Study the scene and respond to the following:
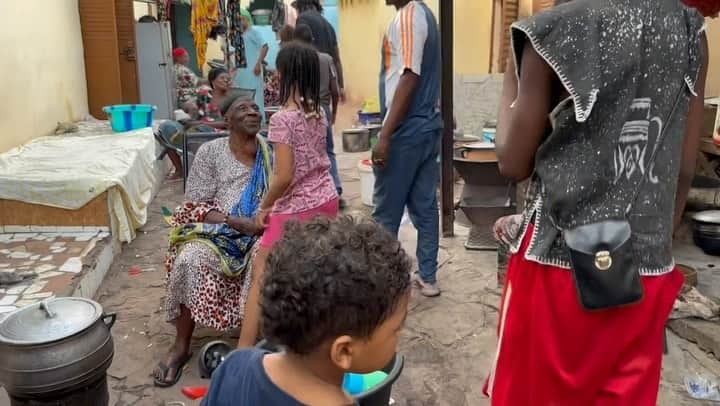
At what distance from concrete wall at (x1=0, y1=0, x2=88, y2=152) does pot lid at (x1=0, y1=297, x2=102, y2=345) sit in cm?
356

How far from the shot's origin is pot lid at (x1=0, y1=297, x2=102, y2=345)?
241cm

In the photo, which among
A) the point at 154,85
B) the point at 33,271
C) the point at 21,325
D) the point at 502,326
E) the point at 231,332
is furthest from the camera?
the point at 154,85

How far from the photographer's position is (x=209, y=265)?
3.17 m

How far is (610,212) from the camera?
146 cm

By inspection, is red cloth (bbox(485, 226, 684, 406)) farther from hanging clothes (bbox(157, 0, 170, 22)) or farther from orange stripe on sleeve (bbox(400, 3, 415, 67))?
hanging clothes (bbox(157, 0, 170, 22))

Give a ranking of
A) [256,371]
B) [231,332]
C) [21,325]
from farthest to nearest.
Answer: [231,332], [21,325], [256,371]

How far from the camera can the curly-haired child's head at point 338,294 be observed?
110cm

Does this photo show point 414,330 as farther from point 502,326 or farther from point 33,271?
point 33,271

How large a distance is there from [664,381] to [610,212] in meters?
1.98

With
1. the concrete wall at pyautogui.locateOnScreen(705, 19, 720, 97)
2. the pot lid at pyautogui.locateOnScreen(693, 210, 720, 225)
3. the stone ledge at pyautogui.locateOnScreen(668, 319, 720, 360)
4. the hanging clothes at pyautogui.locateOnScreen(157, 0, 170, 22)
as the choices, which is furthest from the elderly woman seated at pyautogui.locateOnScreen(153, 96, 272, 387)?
the hanging clothes at pyautogui.locateOnScreen(157, 0, 170, 22)

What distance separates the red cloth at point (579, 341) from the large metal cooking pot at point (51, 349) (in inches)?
67.2

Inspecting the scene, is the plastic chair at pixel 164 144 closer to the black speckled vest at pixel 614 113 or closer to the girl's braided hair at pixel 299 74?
the girl's braided hair at pixel 299 74

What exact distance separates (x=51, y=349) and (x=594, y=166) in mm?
2052

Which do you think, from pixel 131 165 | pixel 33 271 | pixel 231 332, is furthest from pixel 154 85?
pixel 231 332
